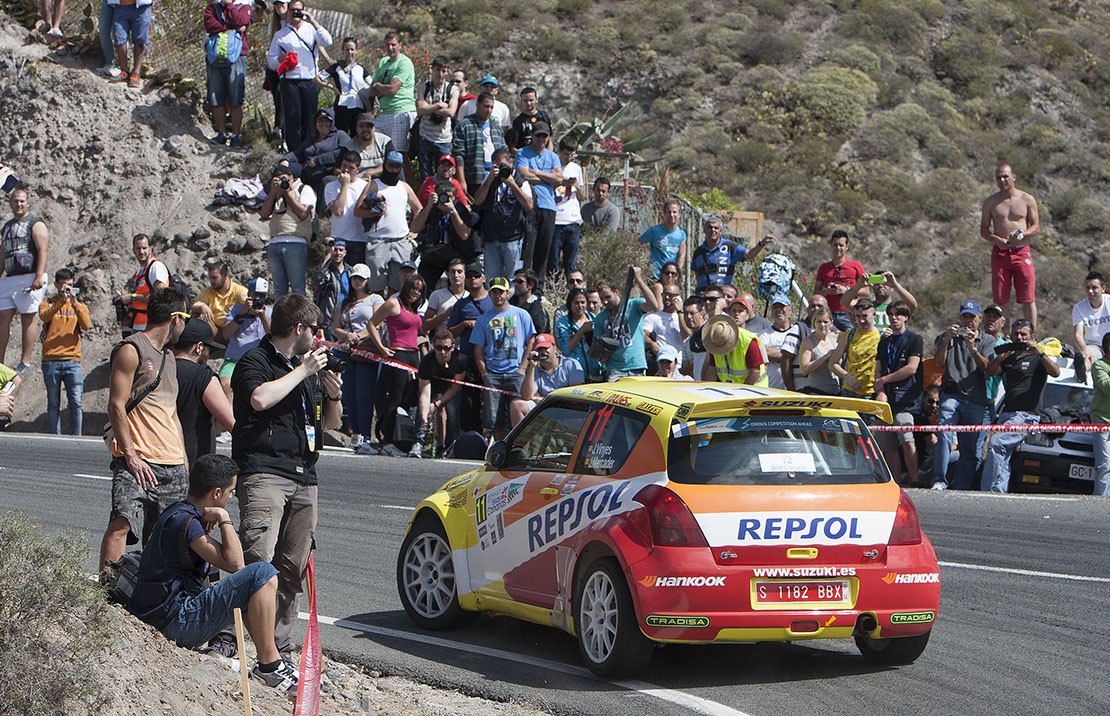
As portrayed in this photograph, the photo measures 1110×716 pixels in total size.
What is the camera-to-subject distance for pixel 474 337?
1561 cm

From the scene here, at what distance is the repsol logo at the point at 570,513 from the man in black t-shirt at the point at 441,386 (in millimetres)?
8060

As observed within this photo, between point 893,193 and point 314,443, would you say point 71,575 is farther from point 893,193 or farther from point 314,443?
point 893,193

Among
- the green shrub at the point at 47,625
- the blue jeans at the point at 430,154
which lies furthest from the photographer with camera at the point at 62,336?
the green shrub at the point at 47,625

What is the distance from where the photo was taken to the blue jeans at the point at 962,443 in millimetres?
13805

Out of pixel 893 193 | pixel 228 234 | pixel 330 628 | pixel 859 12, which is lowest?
pixel 330 628

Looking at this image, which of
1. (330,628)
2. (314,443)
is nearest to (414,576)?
(330,628)

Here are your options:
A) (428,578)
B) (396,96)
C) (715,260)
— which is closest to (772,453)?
(428,578)

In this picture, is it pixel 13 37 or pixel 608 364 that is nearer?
pixel 608 364

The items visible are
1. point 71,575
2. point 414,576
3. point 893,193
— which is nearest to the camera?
point 71,575

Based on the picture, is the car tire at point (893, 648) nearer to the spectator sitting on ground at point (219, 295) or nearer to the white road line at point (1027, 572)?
the white road line at point (1027, 572)

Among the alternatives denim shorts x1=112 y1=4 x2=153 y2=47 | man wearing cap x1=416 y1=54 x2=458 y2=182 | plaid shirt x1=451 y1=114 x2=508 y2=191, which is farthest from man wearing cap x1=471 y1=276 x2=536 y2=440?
denim shorts x1=112 y1=4 x2=153 y2=47

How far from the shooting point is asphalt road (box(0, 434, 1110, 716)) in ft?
22.3

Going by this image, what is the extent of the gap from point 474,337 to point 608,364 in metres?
1.73

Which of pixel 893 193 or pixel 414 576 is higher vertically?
pixel 893 193
